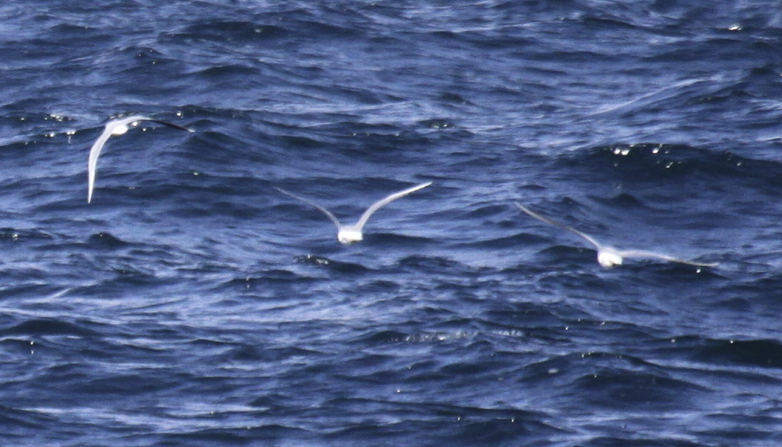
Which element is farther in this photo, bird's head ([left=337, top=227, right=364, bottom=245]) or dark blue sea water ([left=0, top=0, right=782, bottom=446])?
bird's head ([left=337, top=227, right=364, bottom=245])

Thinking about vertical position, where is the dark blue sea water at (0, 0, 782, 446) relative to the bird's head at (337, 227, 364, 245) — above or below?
below

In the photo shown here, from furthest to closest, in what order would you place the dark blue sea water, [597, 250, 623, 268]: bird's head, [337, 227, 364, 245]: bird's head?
[597, 250, 623, 268]: bird's head < [337, 227, 364, 245]: bird's head < the dark blue sea water

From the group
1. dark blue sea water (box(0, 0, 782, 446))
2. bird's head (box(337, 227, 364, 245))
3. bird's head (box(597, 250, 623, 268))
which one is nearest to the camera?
dark blue sea water (box(0, 0, 782, 446))

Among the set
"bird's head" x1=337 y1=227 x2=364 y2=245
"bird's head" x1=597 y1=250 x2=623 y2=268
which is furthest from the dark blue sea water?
"bird's head" x1=337 y1=227 x2=364 y2=245

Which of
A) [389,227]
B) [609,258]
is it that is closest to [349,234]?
[609,258]

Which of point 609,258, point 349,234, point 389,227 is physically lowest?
point 389,227

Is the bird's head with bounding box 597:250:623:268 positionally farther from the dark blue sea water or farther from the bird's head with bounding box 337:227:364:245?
the bird's head with bounding box 337:227:364:245

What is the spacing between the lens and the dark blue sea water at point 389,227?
51.7ft

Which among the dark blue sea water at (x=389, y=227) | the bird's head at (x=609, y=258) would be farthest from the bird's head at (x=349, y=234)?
the bird's head at (x=609, y=258)

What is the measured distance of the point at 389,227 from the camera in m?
20.3

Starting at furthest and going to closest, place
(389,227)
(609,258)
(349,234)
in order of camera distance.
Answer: (389,227), (609,258), (349,234)

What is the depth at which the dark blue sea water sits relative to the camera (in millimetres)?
15758

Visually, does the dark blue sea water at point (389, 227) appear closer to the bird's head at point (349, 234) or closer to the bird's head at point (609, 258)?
the bird's head at point (609, 258)

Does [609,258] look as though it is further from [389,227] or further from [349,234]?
[389,227]
